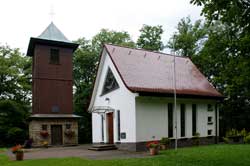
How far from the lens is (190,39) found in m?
29.4

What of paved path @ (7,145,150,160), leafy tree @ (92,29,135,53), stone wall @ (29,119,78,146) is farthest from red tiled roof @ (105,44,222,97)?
leafy tree @ (92,29,135,53)

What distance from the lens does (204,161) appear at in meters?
10.2

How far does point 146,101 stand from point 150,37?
56.5ft

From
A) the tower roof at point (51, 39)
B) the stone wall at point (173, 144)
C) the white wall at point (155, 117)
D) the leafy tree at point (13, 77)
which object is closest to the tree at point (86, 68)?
the leafy tree at point (13, 77)

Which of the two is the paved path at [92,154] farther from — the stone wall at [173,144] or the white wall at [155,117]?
the white wall at [155,117]

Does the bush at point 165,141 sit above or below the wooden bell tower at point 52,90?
below

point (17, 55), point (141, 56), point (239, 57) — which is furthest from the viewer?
point (17, 55)

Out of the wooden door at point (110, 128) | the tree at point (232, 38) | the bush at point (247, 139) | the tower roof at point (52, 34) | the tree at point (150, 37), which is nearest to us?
the tree at point (232, 38)

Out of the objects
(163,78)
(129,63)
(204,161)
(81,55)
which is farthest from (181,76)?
(81,55)

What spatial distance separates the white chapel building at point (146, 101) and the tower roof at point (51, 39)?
6720 millimetres

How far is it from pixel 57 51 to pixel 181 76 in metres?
11.3

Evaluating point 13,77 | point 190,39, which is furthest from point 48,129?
point 190,39

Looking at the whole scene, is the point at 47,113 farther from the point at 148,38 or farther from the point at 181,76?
the point at 148,38

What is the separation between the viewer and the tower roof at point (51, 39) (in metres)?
25.1
